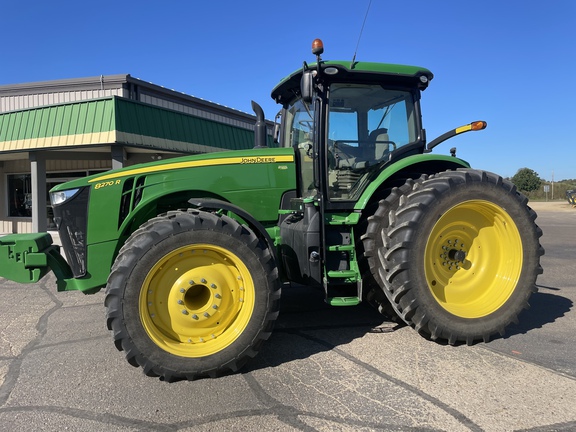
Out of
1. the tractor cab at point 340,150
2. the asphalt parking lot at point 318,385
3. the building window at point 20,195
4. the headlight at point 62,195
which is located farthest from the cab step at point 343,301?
the building window at point 20,195

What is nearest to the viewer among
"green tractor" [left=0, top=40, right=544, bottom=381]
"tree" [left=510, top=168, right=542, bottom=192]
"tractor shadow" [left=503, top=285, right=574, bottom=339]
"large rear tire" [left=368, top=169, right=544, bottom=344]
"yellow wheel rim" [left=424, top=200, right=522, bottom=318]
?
"green tractor" [left=0, top=40, right=544, bottom=381]

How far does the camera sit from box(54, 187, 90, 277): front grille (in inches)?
144

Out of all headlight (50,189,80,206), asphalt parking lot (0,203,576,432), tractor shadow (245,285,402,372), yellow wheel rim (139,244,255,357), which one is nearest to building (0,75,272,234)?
headlight (50,189,80,206)

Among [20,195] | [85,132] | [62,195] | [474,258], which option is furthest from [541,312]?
[20,195]

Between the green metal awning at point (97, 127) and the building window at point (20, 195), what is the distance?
3.79 metres

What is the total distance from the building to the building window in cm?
4

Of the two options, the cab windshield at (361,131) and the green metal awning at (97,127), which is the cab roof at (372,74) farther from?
the green metal awning at (97,127)

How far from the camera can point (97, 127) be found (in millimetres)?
10453

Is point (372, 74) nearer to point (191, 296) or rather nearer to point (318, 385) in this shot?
point (191, 296)

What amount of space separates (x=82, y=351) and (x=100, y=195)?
1437 millimetres

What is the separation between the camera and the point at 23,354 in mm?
3691

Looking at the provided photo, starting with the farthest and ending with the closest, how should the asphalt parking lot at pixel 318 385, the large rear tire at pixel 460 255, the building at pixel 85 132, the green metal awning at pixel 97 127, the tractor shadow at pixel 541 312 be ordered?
the building at pixel 85 132 < the green metal awning at pixel 97 127 < the tractor shadow at pixel 541 312 < the large rear tire at pixel 460 255 < the asphalt parking lot at pixel 318 385

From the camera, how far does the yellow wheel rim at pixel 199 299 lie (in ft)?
10.3

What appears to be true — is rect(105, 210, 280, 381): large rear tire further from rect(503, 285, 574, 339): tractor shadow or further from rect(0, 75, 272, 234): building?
A: rect(0, 75, 272, 234): building
